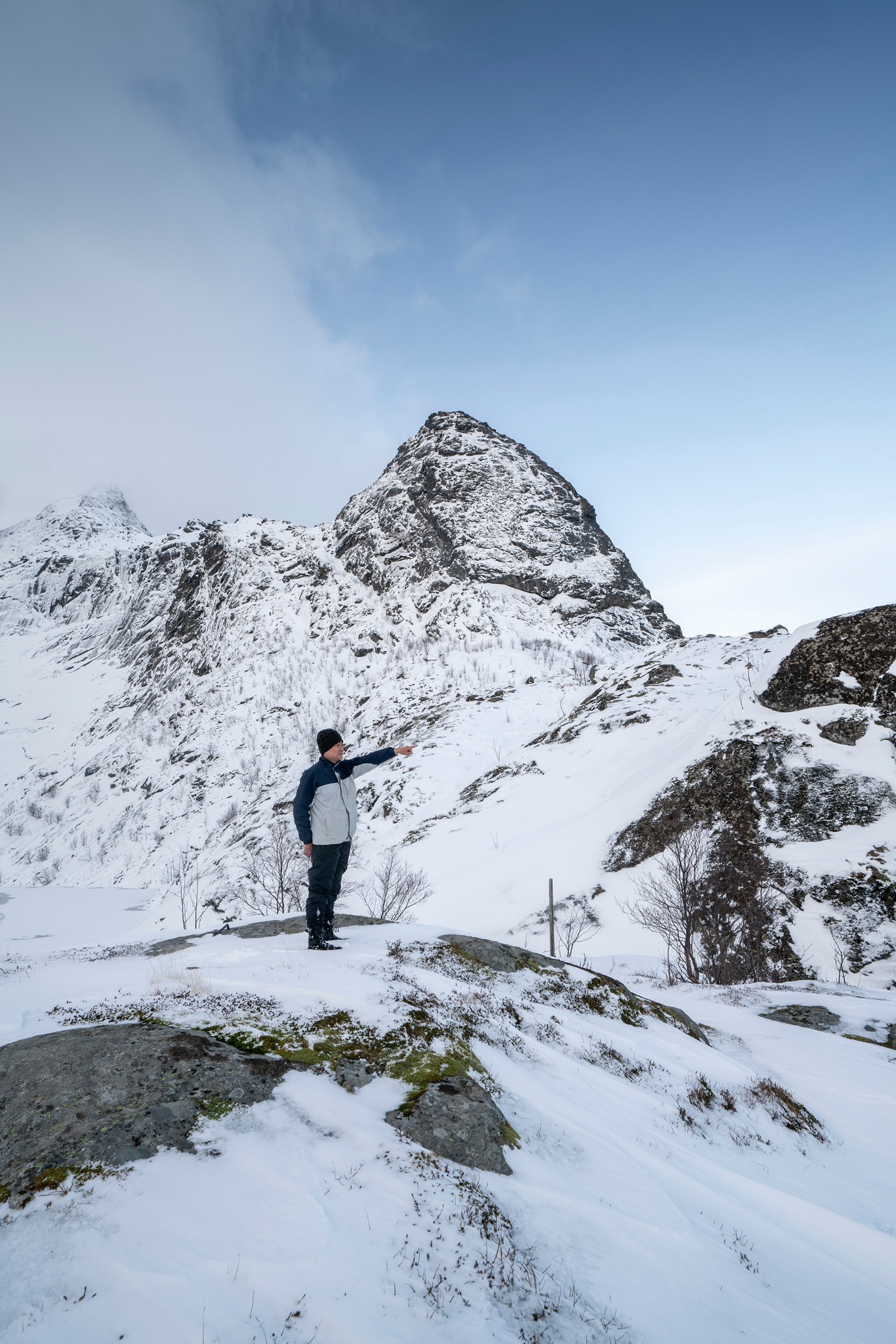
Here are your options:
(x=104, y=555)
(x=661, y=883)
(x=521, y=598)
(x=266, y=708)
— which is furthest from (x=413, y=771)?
(x=104, y=555)

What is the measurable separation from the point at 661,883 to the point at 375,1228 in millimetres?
19766

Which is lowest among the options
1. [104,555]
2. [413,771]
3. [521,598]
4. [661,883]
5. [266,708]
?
[661,883]

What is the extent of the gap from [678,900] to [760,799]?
536cm

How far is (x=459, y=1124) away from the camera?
11.1ft

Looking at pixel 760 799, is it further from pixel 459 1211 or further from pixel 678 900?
pixel 459 1211

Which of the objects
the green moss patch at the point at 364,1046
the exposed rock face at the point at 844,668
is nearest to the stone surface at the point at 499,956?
the green moss patch at the point at 364,1046

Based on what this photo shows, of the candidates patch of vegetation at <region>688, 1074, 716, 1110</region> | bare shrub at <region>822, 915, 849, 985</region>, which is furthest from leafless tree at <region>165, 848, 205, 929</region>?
patch of vegetation at <region>688, 1074, 716, 1110</region>

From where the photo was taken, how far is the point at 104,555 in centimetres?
17425

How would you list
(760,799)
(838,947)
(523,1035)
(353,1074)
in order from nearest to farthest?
(353,1074)
(523,1035)
(838,947)
(760,799)

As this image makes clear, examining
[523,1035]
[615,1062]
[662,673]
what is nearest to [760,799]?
[662,673]

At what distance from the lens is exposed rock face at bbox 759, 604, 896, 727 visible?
22.4m

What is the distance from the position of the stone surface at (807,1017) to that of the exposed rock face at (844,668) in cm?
1591

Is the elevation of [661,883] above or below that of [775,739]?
below

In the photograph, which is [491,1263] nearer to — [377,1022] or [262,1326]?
[262,1326]
